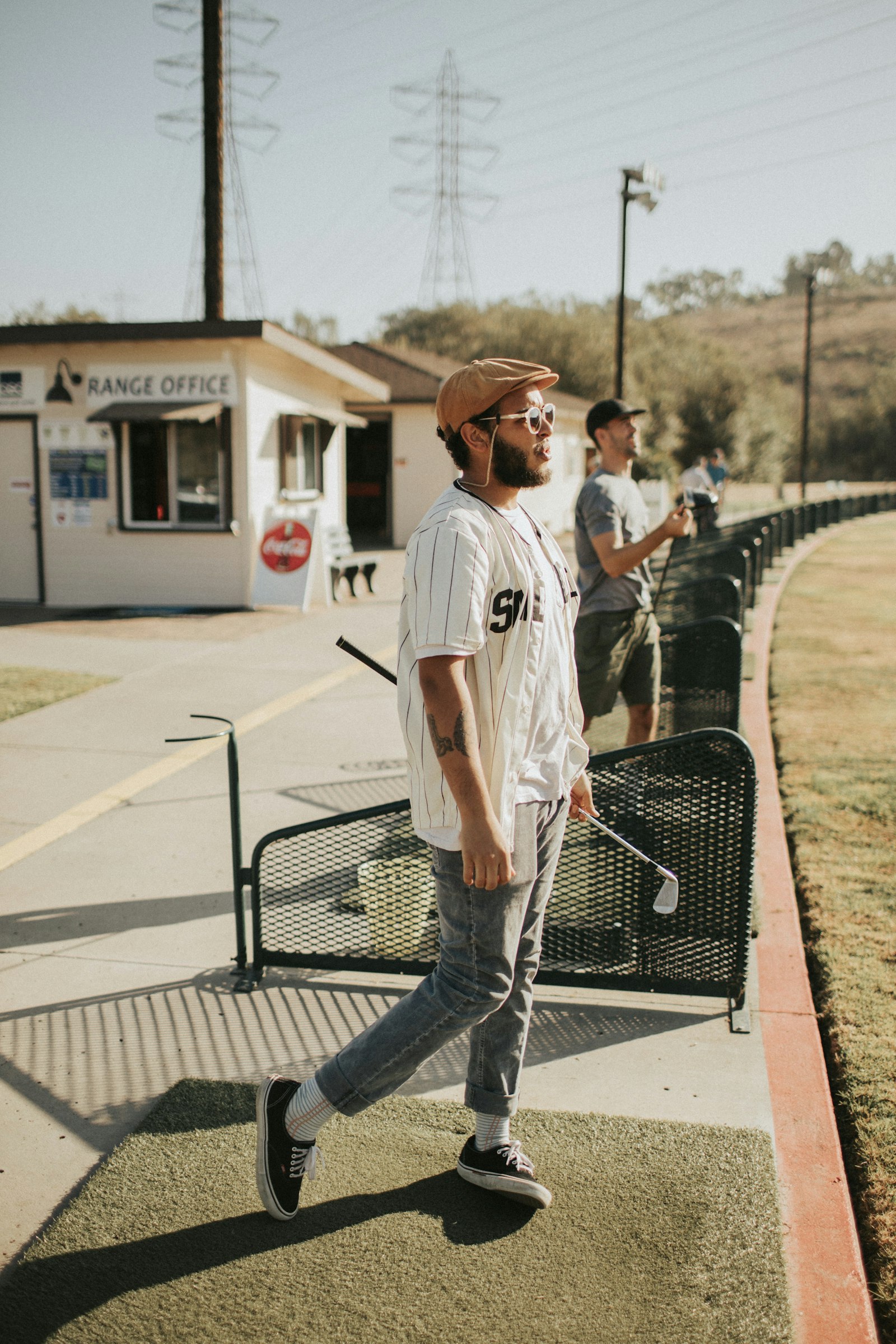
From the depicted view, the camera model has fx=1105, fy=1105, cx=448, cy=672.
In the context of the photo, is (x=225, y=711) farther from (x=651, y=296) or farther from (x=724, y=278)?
(x=724, y=278)

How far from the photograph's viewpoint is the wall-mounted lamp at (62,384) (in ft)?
46.6

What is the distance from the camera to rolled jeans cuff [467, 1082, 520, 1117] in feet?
8.63

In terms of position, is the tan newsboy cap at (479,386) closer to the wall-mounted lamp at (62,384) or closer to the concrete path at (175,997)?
the concrete path at (175,997)

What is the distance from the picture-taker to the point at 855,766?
6.82 metres

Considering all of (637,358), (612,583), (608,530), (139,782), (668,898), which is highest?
(637,358)

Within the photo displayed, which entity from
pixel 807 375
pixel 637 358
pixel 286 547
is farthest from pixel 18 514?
pixel 637 358

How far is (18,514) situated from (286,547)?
380 cm

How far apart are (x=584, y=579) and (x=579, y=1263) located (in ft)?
10.4

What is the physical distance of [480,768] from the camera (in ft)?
7.55

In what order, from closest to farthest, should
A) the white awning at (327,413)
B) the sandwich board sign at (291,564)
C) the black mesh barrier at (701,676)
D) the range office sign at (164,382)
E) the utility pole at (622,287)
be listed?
the black mesh barrier at (701,676), the sandwich board sign at (291,564), the range office sign at (164,382), the white awning at (327,413), the utility pole at (622,287)

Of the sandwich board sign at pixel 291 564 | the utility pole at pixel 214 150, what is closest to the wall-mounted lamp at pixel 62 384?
the utility pole at pixel 214 150

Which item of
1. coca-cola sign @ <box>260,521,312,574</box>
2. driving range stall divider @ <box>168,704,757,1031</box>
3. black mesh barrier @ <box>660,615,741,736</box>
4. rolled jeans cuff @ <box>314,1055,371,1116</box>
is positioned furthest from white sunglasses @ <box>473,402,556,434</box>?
coca-cola sign @ <box>260,521,312,574</box>

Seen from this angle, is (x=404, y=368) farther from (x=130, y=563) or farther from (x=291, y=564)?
(x=291, y=564)

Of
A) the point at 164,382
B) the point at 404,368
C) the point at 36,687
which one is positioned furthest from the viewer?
the point at 404,368
